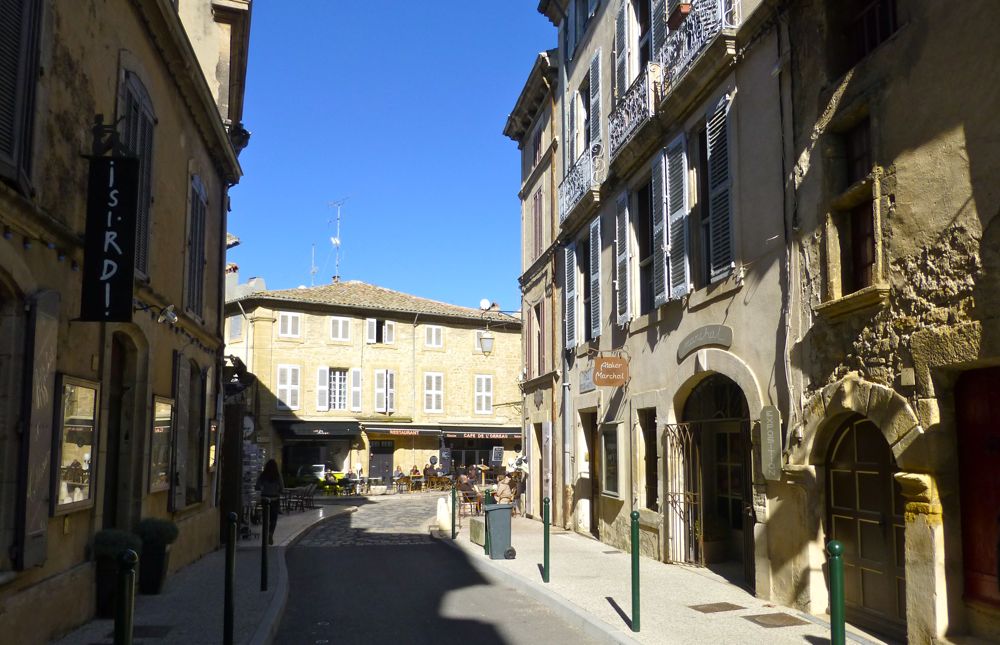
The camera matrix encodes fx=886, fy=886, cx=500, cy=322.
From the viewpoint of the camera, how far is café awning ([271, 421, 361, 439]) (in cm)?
3703

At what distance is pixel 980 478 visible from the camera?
6.41 meters

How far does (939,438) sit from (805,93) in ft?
12.2

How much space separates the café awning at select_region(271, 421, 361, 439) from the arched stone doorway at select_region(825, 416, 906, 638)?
30878 mm

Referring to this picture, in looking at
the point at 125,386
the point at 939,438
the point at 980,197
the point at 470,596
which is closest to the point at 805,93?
the point at 980,197

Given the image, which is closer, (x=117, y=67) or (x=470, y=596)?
(x=117, y=67)

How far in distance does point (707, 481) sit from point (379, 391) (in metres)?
28.2

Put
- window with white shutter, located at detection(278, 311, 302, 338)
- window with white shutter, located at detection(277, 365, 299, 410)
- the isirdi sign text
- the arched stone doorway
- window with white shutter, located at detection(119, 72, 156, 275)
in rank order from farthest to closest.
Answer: window with white shutter, located at detection(278, 311, 302, 338) → window with white shutter, located at detection(277, 365, 299, 410) → window with white shutter, located at detection(119, 72, 156, 275) → the isirdi sign text → the arched stone doorway

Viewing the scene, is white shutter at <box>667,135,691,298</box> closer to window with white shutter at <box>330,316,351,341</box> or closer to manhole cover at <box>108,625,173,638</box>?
manhole cover at <box>108,625,173,638</box>

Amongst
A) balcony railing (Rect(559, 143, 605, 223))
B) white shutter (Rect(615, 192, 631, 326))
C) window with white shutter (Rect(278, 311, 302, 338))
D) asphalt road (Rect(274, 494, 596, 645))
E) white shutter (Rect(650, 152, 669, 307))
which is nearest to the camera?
asphalt road (Rect(274, 494, 596, 645))

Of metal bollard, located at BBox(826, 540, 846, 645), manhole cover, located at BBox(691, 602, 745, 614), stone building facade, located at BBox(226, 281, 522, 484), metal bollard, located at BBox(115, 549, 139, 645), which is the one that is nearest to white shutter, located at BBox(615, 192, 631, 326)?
manhole cover, located at BBox(691, 602, 745, 614)

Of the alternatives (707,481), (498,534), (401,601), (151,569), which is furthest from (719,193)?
(151,569)

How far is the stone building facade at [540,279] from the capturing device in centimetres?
1864

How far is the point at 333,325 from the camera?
127ft

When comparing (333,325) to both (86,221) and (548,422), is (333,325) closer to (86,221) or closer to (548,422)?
(548,422)
